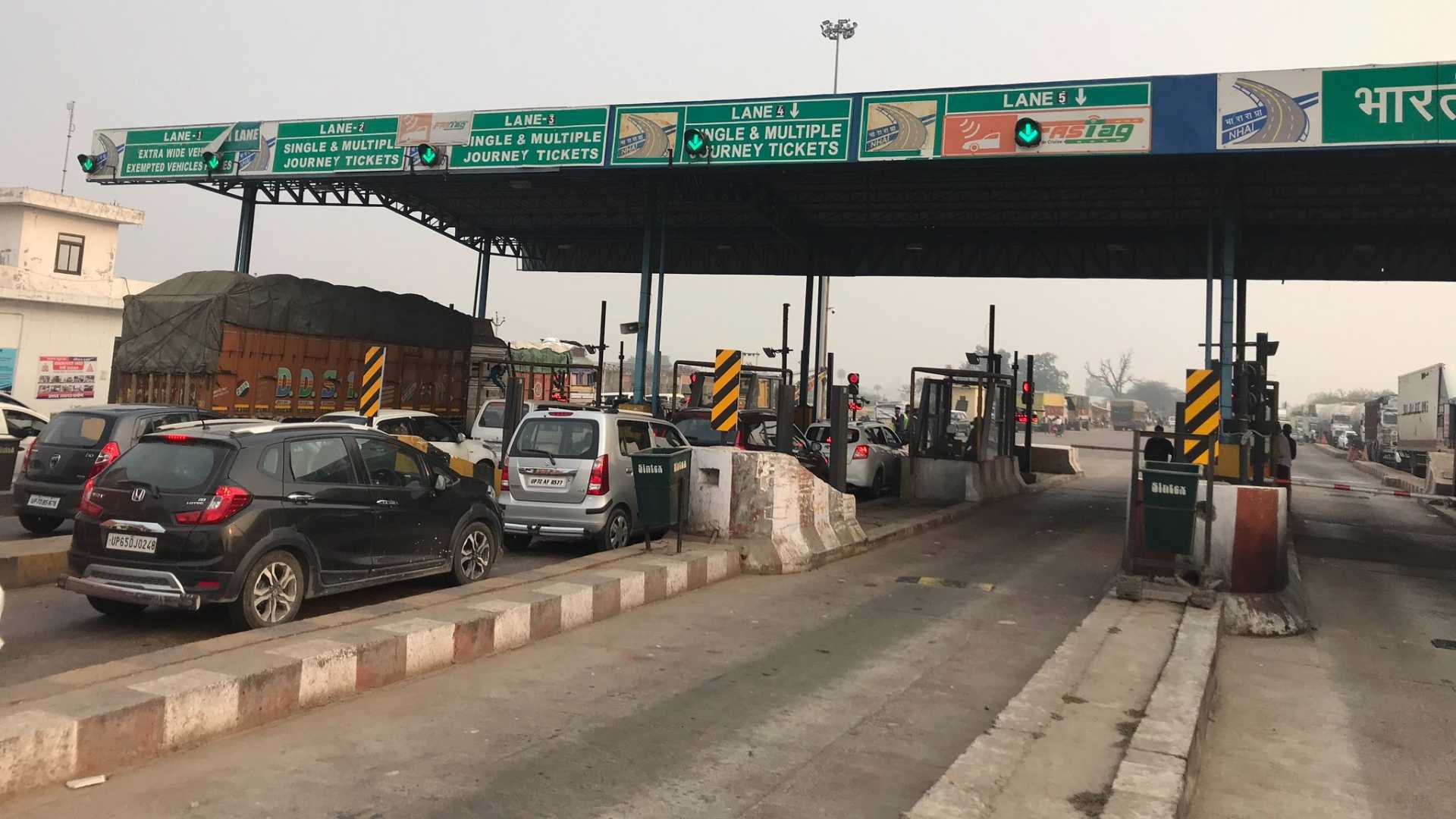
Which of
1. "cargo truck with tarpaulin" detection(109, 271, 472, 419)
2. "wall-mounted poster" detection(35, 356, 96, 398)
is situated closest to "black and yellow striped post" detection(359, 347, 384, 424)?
"cargo truck with tarpaulin" detection(109, 271, 472, 419)

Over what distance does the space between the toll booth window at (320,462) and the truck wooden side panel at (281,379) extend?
420 inches

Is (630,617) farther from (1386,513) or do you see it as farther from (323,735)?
(1386,513)

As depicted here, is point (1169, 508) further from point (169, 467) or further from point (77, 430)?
point (77, 430)

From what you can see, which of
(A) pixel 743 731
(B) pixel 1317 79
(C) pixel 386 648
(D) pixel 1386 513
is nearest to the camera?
(A) pixel 743 731

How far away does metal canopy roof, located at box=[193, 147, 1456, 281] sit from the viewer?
18.3 meters

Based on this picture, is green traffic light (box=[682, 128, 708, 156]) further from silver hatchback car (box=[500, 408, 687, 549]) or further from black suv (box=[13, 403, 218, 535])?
black suv (box=[13, 403, 218, 535])

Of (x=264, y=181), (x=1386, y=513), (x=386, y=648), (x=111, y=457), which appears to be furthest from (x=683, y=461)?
(x=1386, y=513)

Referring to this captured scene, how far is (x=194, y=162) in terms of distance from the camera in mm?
21969

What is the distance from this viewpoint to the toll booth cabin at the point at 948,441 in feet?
62.3

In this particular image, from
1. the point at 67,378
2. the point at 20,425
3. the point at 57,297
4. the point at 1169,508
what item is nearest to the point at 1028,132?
the point at 1169,508

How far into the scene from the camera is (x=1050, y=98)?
15719 mm

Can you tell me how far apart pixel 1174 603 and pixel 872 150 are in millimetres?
10857

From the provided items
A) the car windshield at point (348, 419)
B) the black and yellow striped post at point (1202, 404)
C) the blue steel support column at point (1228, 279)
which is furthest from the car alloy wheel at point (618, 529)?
the blue steel support column at point (1228, 279)

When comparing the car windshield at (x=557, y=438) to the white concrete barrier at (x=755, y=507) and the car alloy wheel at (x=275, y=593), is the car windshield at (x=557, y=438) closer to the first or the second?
the white concrete barrier at (x=755, y=507)
